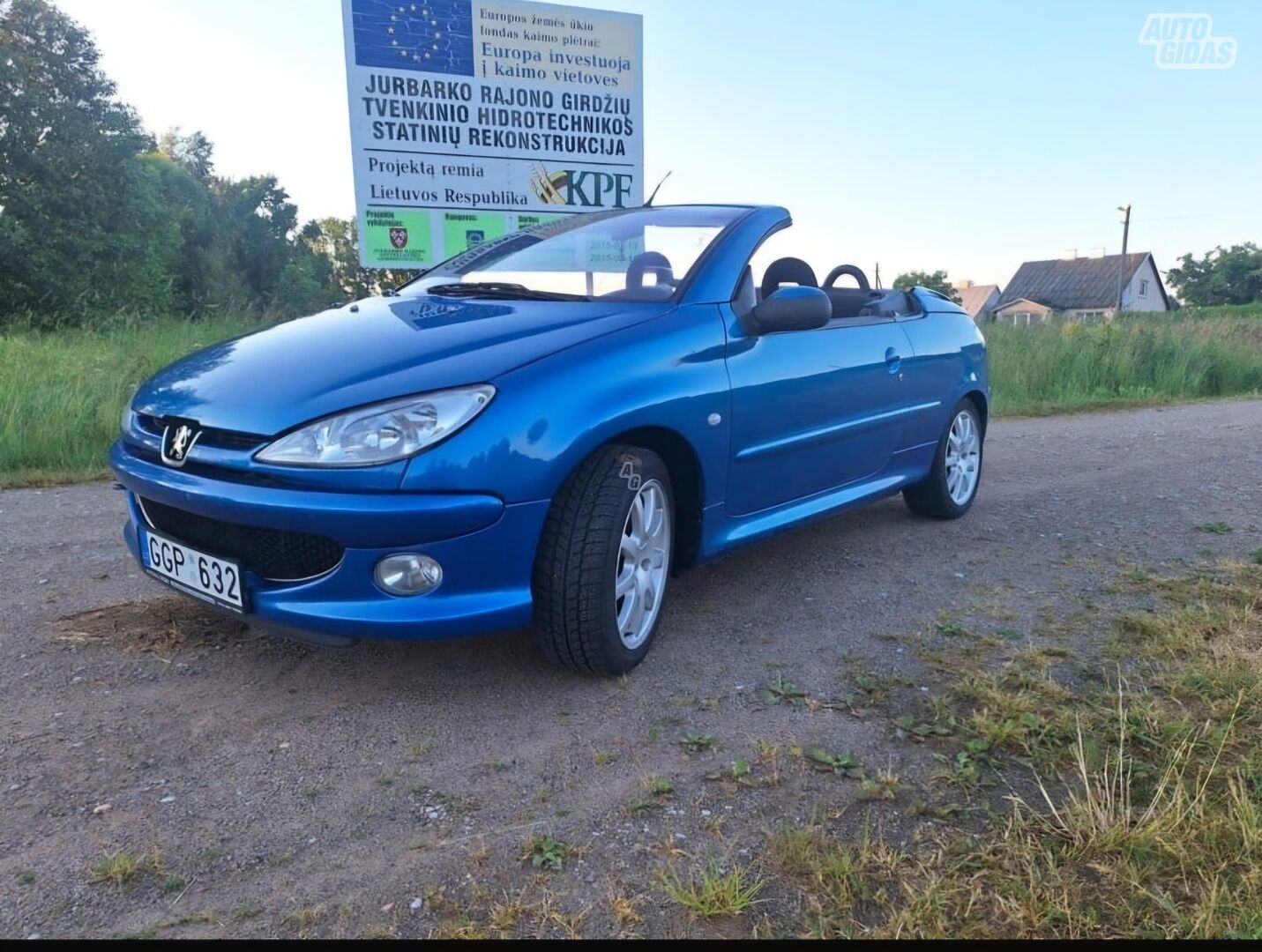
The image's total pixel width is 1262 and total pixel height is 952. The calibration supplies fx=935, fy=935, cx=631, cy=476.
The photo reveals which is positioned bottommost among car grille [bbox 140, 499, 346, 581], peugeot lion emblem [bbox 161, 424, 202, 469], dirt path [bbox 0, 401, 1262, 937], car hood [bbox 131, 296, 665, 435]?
dirt path [bbox 0, 401, 1262, 937]

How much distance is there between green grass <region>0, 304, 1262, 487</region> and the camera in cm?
607

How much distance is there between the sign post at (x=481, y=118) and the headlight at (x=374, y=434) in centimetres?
608

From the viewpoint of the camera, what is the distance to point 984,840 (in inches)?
76.8

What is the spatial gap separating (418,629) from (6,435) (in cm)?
501

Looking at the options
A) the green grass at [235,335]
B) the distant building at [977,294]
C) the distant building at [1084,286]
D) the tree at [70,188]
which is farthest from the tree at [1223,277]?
the tree at [70,188]

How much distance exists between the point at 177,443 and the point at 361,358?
0.55 m

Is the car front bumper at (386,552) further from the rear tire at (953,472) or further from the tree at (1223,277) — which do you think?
the tree at (1223,277)

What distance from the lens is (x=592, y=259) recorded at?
3.73 m

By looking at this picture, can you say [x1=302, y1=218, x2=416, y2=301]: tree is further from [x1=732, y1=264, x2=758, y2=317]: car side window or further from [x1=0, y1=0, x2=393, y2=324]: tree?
[x1=732, y1=264, x2=758, y2=317]: car side window

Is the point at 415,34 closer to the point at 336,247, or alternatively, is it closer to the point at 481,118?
the point at 481,118

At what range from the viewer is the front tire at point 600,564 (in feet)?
8.39

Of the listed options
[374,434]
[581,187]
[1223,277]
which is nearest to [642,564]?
[374,434]

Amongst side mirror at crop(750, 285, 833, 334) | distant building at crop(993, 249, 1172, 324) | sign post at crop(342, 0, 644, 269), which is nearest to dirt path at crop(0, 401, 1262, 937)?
side mirror at crop(750, 285, 833, 334)

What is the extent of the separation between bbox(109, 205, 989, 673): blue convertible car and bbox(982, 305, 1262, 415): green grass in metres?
7.62
